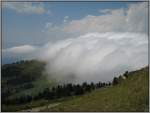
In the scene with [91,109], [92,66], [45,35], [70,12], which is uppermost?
[70,12]

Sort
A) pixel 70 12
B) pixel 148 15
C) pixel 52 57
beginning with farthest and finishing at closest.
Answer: pixel 52 57, pixel 70 12, pixel 148 15

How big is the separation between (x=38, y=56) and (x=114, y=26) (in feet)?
6.22

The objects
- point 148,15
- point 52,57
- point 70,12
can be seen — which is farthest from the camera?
point 52,57

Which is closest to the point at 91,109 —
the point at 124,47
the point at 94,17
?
the point at 124,47

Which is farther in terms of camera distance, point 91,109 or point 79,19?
point 79,19

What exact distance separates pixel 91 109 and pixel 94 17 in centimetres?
198

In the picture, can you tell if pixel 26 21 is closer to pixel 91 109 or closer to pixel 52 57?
pixel 52 57

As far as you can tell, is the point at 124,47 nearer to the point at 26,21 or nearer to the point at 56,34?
the point at 56,34

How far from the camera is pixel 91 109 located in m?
6.79

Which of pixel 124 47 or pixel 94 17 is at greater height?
pixel 94 17

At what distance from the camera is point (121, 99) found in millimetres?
7012

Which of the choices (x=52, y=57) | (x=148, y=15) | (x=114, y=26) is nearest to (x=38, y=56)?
(x=52, y=57)

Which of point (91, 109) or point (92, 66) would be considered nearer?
point (91, 109)

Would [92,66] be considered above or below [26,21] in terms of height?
below
